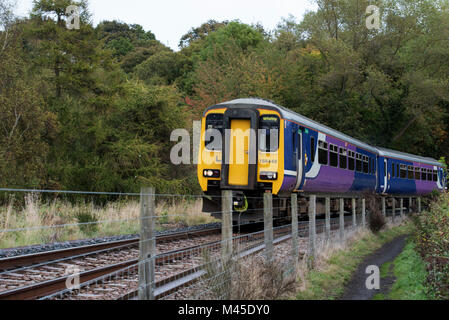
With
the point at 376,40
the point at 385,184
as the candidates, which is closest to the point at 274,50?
the point at 376,40

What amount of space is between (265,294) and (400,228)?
46.7 feet

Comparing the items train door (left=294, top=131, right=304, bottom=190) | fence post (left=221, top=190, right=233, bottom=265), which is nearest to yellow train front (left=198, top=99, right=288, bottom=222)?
train door (left=294, top=131, right=304, bottom=190)

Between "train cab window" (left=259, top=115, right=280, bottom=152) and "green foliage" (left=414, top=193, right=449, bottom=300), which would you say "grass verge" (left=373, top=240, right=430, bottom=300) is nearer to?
"green foliage" (left=414, top=193, right=449, bottom=300)

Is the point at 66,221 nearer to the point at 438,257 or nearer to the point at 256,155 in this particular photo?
the point at 256,155

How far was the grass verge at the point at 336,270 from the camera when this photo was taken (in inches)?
312

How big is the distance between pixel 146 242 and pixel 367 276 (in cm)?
599

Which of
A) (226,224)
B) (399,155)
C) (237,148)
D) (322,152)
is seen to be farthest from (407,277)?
(399,155)

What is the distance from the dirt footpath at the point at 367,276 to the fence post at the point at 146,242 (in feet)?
12.9

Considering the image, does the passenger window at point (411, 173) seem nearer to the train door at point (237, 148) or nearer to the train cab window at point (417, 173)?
the train cab window at point (417, 173)

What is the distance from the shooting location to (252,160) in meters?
13.3

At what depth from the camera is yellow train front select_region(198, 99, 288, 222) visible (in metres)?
13.3

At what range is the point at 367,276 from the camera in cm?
971

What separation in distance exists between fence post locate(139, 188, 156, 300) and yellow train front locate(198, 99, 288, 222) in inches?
310
